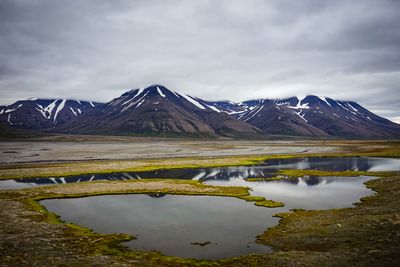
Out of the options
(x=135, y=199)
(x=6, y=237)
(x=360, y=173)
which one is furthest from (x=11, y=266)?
(x=360, y=173)

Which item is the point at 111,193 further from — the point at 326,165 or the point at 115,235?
the point at 326,165

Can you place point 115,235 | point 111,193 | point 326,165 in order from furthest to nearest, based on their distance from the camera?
point 326,165, point 111,193, point 115,235

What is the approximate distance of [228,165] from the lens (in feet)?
306

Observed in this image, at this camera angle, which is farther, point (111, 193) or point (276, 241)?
point (111, 193)

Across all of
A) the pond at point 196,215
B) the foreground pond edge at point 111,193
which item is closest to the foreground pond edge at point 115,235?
the foreground pond edge at point 111,193

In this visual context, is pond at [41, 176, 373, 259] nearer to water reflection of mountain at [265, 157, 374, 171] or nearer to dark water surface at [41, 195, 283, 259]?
dark water surface at [41, 195, 283, 259]

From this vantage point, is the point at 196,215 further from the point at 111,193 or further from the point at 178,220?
the point at 111,193

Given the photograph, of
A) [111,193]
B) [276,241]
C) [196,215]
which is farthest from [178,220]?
[111,193]

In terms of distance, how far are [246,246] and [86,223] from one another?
1826 cm

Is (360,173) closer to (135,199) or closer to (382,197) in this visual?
(382,197)

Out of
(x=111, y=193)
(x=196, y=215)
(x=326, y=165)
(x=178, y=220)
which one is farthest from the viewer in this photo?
(x=326, y=165)

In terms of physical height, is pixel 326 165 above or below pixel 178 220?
above

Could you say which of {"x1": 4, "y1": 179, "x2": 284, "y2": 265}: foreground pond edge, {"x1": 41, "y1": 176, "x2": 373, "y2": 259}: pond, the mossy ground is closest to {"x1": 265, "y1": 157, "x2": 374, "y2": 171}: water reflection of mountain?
{"x1": 41, "y1": 176, "x2": 373, "y2": 259}: pond

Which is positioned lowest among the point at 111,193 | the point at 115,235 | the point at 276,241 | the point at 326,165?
the point at 276,241
